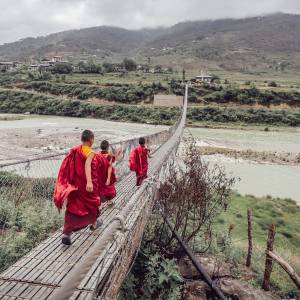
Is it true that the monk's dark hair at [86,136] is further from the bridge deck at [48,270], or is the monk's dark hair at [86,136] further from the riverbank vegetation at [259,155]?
the riverbank vegetation at [259,155]

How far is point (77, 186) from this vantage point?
18.0 feet

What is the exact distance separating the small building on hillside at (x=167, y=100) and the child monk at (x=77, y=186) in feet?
166

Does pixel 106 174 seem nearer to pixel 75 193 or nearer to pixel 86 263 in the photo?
pixel 75 193

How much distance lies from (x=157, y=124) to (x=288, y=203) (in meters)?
32.0

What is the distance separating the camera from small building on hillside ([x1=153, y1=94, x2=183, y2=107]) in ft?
185

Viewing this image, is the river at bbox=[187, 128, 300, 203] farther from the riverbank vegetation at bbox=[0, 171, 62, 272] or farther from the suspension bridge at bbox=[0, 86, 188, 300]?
the suspension bridge at bbox=[0, 86, 188, 300]

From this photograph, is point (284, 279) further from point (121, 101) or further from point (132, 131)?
point (121, 101)

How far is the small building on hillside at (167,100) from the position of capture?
2215 inches

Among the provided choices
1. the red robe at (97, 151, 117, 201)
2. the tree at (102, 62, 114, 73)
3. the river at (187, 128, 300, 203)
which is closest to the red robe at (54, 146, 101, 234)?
the red robe at (97, 151, 117, 201)

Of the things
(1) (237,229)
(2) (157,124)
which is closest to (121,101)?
(2) (157,124)

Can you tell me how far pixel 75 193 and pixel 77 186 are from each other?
12cm

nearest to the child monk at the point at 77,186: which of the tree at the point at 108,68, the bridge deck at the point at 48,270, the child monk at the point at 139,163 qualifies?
the bridge deck at the point at 48,270

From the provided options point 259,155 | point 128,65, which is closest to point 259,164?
point 259,155

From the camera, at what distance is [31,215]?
6980 mm
